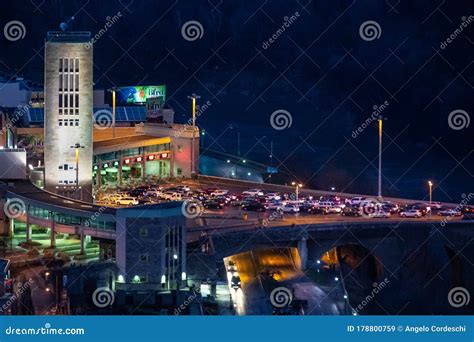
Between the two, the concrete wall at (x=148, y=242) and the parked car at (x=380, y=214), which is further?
the parked car at (x=380, y=214)

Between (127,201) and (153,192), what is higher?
(153,192)

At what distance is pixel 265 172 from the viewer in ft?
58.9

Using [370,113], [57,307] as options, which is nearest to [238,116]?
[370,113]

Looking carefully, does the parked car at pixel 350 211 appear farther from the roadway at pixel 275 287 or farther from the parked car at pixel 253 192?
the parked car at pixel 253 192

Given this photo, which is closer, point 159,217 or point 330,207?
point 159,217

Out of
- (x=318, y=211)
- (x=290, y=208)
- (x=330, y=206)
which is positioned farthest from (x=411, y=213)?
(x=290, y=208)

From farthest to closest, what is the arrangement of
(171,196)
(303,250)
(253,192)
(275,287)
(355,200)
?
(253,192), (355,200), (171,196), (303,250), (275,287)

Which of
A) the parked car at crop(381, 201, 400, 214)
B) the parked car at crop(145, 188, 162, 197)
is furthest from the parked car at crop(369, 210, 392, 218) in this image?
the parked car at crop(145, 188, 162, 197)

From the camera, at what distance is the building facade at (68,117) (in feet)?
39.8

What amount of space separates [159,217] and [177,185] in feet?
18.2

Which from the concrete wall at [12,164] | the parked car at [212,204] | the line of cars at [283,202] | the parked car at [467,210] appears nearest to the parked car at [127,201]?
the line of cars at [283,202]

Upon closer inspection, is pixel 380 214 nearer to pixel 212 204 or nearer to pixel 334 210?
pixel 334 210

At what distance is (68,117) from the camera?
12250 mm
